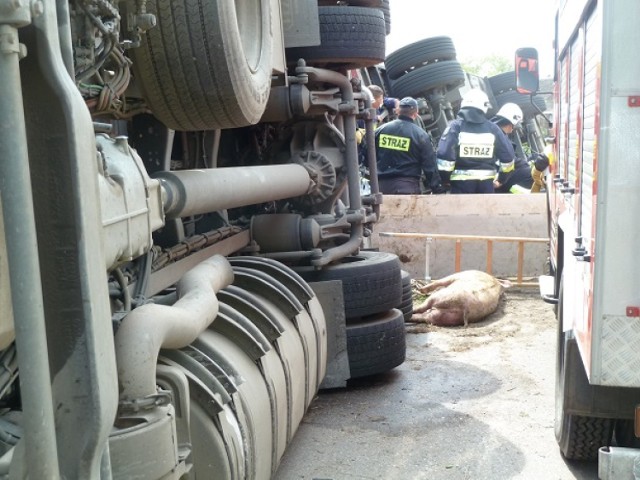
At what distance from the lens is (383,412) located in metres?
5.03

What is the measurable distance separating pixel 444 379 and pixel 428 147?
4.17 m

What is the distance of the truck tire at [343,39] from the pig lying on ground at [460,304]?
8.18 feet

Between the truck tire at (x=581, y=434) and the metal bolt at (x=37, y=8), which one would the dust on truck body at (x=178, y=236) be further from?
the truck tire at (x=581, y=434)

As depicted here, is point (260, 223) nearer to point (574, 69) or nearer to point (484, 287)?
point (574, 69)

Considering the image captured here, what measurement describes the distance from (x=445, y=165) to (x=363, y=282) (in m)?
4.97

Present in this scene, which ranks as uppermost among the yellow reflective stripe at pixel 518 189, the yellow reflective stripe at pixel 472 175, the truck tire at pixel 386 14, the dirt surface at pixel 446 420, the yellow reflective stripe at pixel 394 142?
the truck tire at pixel 386 14

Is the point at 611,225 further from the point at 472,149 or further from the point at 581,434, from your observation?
the point at 472,149

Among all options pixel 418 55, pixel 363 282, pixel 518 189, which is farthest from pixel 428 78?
pixel 363 282

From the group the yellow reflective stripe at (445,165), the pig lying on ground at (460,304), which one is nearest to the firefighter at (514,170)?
the yellow reflective stripe at (445,165)

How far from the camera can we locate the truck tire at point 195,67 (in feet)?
9.75

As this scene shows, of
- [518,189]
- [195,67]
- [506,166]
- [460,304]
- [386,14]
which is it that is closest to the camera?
[195,67]

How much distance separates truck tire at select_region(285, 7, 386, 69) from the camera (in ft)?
17.7

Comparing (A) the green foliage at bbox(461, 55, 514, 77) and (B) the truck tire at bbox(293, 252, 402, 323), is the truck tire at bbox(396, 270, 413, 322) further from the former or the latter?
(A) the green foliage at bbox(461, 55, 514, 77)

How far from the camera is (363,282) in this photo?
5316 mm
